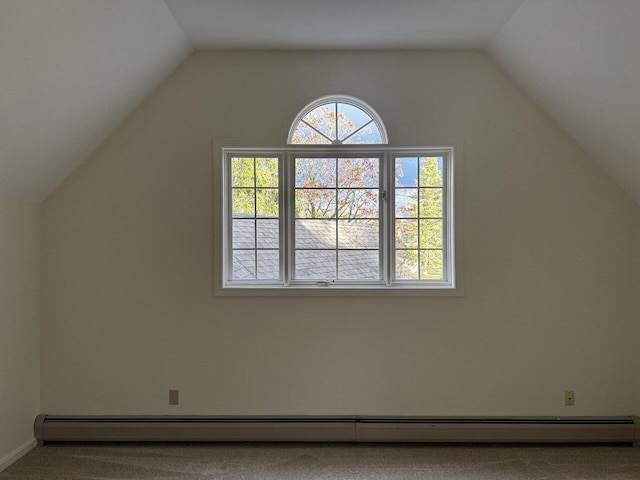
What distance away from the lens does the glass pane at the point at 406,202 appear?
3.54 metres

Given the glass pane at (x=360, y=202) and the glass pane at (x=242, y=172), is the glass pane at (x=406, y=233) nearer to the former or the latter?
the glass pane at (x=360, y=202)

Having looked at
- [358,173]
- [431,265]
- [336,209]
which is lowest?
[431,265]

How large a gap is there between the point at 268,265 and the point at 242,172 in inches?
28.7

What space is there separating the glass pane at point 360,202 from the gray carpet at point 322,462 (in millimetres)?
1657

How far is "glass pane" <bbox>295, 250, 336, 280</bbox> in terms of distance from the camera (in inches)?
140

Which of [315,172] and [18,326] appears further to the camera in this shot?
[315,172]

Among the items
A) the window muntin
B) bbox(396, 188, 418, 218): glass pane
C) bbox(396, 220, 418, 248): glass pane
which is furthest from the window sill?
bbox(396, 188, 418, 218): glass pane

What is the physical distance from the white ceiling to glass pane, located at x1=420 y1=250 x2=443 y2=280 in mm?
1492

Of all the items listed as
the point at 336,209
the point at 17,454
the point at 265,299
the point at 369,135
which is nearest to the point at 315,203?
the point at 336,209

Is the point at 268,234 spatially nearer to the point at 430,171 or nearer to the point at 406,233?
the point at 406,233

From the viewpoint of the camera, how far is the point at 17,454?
3111 mm

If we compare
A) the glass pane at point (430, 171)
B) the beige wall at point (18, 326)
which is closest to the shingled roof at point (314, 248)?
the glass pane at point (430, 171)

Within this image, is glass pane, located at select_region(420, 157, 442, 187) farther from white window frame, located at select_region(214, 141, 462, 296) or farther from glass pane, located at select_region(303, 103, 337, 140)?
glass pane, located at select_region(303, 103, 337, 140)

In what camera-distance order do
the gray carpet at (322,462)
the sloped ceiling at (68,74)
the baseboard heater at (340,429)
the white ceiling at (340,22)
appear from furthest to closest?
1. the baseboard heater at (340,429)
2. the gray carpet at (322,462)
3. the white ceiling at (340,22)
4. the sloped ceiling at (68,74)
